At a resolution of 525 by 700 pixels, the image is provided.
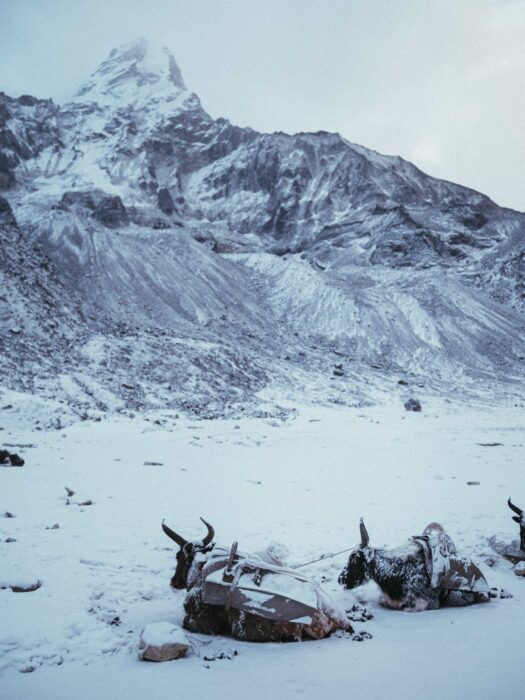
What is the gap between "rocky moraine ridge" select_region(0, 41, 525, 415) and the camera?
27.9m

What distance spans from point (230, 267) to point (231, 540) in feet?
186

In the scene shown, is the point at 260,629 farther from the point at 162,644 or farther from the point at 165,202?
the point at 165,202

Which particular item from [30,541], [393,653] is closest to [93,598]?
[30,541]

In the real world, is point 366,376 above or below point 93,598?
above

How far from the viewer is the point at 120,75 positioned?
529 feet

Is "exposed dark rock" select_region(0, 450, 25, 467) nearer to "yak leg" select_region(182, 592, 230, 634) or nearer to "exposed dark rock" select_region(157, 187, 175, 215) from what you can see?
"yak leg" select_region(182, 592, 230, 634)

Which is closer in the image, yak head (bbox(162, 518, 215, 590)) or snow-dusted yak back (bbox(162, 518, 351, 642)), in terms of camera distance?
snow-dusted yak back (bbox(162, 518, 351, 642))

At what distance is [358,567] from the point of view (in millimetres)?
5613

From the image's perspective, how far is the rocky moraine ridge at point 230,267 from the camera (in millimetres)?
27922

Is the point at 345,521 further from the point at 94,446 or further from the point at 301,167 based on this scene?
the point at 301,167

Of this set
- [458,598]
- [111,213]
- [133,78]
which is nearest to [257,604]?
[458,598]

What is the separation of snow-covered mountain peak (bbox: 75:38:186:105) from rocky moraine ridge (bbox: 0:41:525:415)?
1187 centimetres

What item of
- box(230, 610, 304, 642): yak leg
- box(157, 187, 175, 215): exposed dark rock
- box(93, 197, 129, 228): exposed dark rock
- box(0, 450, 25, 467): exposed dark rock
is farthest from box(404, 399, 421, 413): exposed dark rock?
box(157, 187, 175, 215): exposed dark rock

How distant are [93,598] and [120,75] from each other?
193 metres
